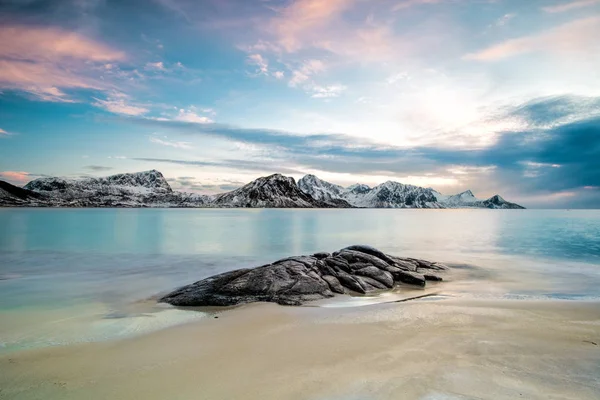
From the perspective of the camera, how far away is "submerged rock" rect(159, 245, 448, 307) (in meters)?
13.8

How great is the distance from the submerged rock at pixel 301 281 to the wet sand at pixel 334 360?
2352 millimetres

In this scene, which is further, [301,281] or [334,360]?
[301,281]

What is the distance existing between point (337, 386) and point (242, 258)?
24626 millimetres

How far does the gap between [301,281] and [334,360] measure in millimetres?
7008

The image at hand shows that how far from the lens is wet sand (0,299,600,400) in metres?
6.68

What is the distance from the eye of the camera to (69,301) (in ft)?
48.6

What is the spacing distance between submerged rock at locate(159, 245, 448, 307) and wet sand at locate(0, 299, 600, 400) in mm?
2352

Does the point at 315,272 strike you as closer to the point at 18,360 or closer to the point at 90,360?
the point at 90,360

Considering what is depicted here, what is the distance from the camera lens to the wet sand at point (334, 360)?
6676 millimetres

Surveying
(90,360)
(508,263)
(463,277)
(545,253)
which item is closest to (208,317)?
(90,360)

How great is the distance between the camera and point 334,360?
26.1 ft

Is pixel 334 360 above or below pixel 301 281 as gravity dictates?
below

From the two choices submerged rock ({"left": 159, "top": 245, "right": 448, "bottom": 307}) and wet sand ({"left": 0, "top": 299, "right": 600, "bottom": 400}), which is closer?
wet sand ({"left": 0, "top": 299, "right": 600, "bottom": 400})

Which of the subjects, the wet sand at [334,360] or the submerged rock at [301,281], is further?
the submerged rock at [301,281]
